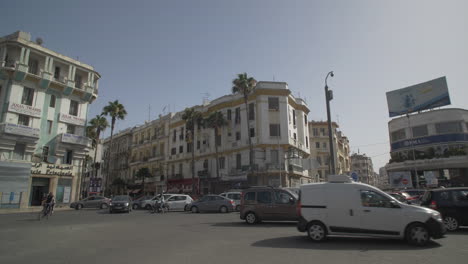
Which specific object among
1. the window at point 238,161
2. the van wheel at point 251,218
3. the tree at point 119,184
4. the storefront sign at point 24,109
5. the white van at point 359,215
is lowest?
the van wheel at point 251,218

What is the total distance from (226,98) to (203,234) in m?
35.2

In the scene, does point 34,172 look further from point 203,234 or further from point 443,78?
point 443,78

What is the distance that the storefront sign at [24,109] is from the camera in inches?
1176

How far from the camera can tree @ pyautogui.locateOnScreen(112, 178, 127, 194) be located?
5884 cm

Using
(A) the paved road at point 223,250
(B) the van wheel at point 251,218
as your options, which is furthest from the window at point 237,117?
(A) the paved road at point 223,250

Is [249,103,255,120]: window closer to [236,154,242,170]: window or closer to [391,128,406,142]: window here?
[236,154,242,170]: window

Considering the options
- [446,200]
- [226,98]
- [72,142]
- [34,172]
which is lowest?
[446,200]

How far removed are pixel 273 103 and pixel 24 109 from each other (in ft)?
100.0

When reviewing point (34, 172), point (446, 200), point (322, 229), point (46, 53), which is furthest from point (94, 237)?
point (46, 53)

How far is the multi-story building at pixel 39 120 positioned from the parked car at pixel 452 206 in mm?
36010

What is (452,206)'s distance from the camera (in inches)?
Result: 419

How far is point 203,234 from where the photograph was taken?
10953 mm

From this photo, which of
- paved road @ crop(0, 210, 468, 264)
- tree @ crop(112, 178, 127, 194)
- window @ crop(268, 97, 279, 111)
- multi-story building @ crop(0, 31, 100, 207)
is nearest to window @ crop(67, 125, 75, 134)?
multi-story building @ crop(0, 31, 100, 207)

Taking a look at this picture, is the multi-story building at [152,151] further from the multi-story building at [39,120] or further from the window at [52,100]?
the window at [52,100]
